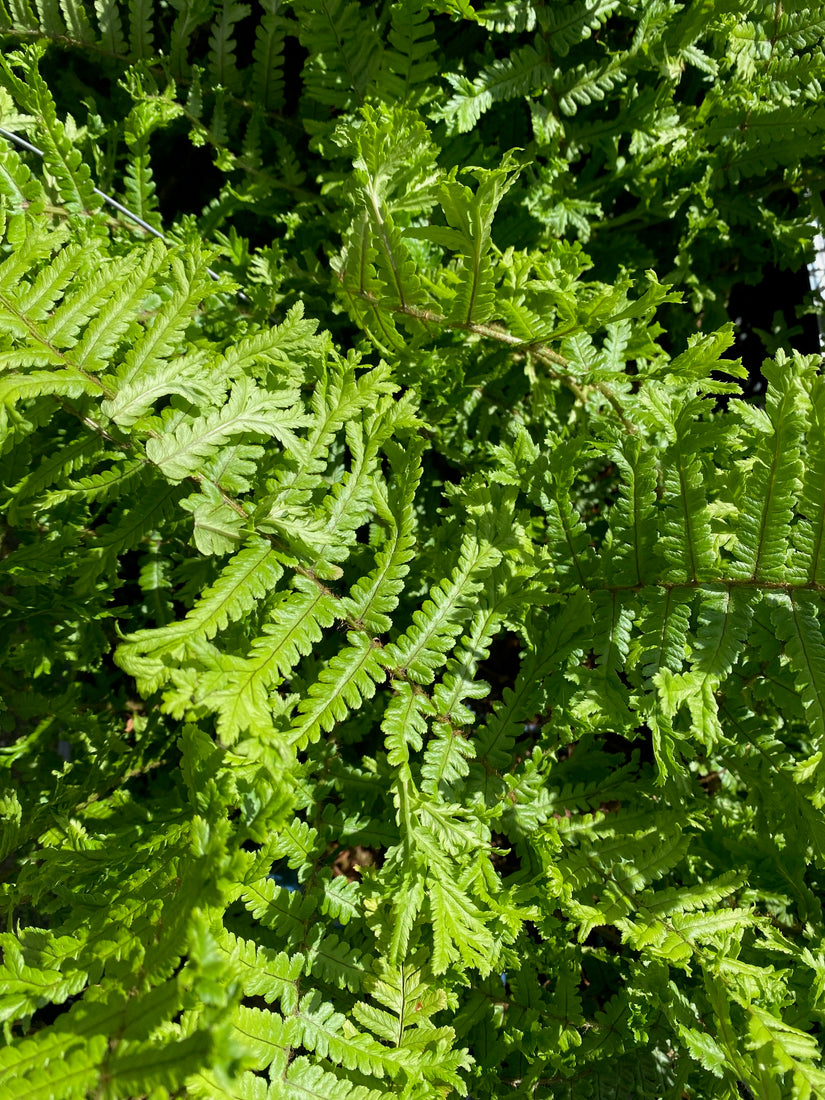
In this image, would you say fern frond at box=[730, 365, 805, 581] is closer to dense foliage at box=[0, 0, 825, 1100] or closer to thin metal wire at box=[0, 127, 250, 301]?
dense foliage at box=[0, 0, 825, 1100]

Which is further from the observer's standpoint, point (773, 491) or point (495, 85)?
point (495, 85)

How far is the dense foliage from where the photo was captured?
4.71 feet

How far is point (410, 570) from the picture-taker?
2.03 m

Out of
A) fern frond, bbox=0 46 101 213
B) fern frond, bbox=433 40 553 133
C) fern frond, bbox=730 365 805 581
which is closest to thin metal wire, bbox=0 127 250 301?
fern frond, bbox=0 46 101 213

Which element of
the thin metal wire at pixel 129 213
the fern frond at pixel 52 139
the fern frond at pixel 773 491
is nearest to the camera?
the fern frond at pixel 773 491

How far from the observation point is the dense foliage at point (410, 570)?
4.71 ft

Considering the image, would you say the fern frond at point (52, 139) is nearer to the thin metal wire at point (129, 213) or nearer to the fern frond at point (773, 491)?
the thin metal wire at point (129, 213)

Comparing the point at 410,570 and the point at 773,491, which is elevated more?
the point at 773,491

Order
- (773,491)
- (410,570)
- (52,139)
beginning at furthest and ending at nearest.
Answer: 1. (410,570)
2. (52,139)
3. (773,491)

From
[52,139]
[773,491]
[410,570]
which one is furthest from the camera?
[410,570]

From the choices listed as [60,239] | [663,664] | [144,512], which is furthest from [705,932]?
[60,239]

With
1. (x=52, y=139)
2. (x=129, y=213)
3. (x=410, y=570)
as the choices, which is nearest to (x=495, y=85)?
(x=129, y=213)

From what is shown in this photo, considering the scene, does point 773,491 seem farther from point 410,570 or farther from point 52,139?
point 52,139

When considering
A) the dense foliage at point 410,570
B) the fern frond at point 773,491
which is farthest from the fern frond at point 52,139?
the fern frond at point 773,491
